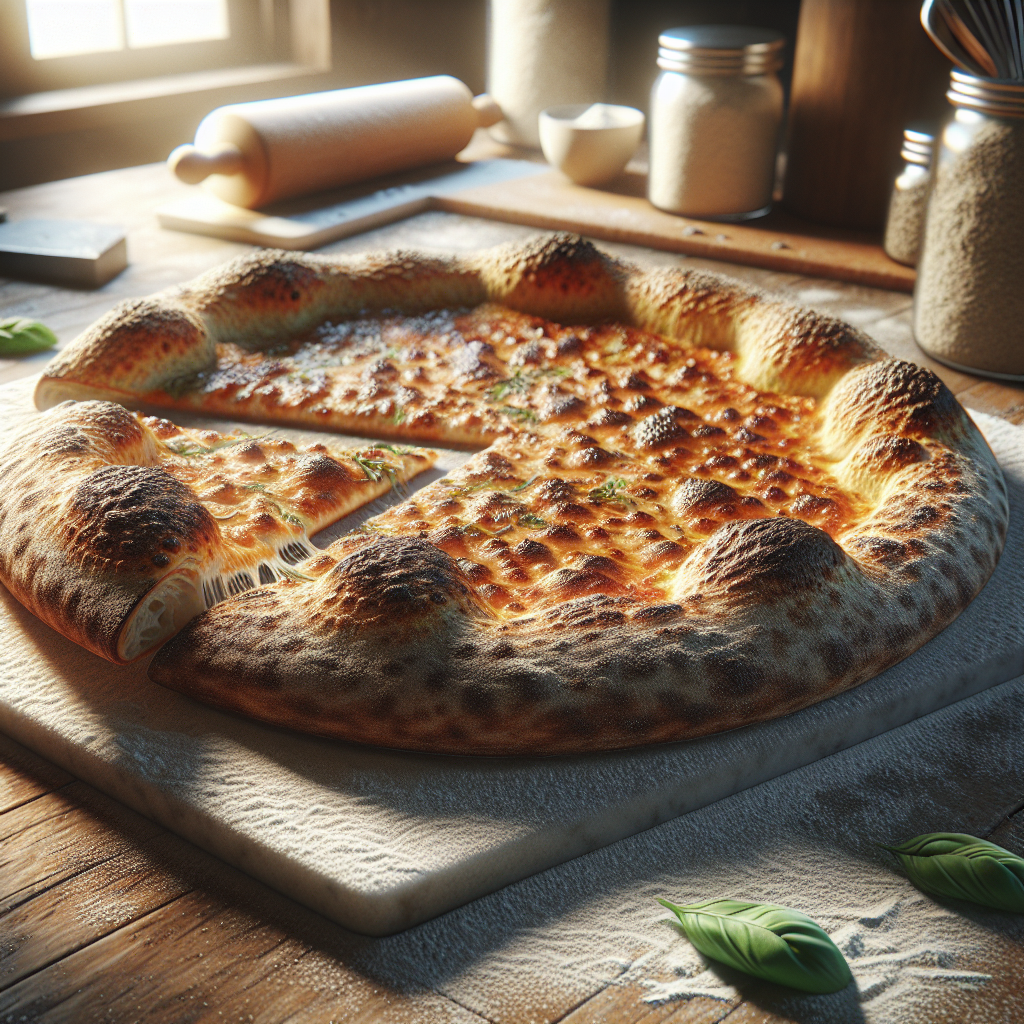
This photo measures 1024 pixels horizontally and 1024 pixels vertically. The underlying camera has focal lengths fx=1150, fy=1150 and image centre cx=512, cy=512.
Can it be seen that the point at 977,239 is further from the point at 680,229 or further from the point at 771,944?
the point at 771,944

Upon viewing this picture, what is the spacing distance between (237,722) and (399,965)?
388mm

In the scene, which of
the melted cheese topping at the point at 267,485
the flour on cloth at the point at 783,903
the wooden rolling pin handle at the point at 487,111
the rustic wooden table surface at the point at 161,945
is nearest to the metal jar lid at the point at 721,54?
the wooden rolling pin handle at the point at 487,111

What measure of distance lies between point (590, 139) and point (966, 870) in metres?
3.00

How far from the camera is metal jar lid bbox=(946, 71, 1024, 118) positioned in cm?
221

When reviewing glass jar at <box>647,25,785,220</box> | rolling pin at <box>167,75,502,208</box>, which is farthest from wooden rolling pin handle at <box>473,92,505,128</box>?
glass jar at <box>647,25,785,220</box>

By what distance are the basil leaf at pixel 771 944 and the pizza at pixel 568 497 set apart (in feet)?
0.82

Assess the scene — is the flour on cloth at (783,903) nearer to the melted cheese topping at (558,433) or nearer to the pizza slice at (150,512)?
the melted cheese topping at (558,433)

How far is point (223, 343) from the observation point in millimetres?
2416

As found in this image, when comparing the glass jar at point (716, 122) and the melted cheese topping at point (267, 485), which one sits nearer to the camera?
the melted cheese topping at point (267, 485)

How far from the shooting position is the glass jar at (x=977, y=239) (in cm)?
226

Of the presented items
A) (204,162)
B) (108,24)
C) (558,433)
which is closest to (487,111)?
(204,162)

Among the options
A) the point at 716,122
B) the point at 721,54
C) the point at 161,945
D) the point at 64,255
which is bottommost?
the point at 161,945

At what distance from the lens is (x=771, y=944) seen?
3.44ft

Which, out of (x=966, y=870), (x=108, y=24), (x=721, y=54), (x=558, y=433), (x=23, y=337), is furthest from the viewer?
(x=108, y=24)
